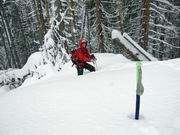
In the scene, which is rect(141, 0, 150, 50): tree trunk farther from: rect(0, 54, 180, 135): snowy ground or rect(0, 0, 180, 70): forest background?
rect(0, 54, 180, 135): snowy ground

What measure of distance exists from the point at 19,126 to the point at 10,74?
53.6 ft

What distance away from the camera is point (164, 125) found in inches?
136

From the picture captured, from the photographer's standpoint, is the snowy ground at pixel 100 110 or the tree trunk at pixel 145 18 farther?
the tree trunk at pixel 145 18

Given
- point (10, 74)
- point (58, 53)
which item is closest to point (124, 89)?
point (58, 53)

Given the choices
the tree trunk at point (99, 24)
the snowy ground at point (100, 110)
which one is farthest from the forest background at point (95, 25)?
the snowy ground at point (100, 110)

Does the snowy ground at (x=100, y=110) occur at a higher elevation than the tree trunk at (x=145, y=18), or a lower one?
lower

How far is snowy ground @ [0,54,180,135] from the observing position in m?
3.49

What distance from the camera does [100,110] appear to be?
4215 mm

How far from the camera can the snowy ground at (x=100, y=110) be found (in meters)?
3.49

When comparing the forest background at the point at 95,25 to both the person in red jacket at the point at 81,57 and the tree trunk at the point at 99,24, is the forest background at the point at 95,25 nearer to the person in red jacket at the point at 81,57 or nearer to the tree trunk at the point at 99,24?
the tree trunk at the point at 99,24

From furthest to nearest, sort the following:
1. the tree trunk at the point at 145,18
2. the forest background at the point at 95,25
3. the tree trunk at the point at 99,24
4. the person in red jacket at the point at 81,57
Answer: the tree trunk at the point at 99,24, the tree trunk at the point at 145,18, the forest background at the point at 95,25, the person in red jacket at the point at 81,57

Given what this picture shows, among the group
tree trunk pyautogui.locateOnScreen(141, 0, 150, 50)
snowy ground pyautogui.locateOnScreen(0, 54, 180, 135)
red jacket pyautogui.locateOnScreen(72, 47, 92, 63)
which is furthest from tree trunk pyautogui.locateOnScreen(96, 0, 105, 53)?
snowy ground pyautogui.locateOnScreen(0, 54, 180, 135)

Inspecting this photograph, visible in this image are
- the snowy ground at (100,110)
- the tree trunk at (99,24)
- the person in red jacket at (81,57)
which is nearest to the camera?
the snowy ground at (100,110)

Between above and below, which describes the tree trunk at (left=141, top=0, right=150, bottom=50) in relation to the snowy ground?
above
